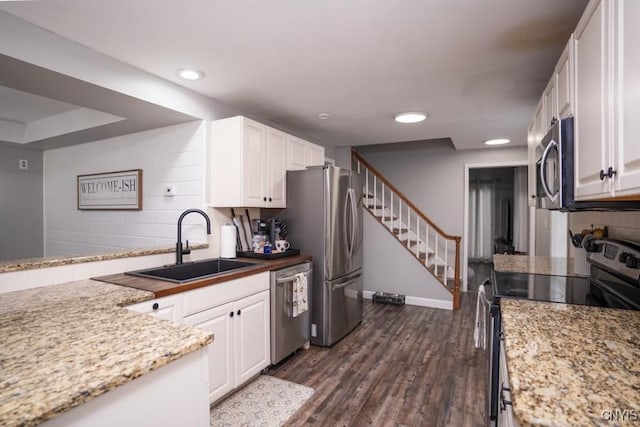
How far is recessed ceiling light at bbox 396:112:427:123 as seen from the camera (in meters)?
3.25

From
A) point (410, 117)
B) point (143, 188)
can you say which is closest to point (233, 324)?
point (143, 188)

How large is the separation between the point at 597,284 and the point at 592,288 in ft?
0.11

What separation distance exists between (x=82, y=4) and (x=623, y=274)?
2857mm

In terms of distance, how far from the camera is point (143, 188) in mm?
3146

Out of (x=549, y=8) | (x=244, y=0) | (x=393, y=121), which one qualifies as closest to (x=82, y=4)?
(x=244, y=0)

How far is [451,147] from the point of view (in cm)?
512

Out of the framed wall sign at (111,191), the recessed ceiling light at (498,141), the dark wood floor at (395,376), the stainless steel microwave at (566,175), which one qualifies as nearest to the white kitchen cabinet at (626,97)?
the stainless steel microwave at (566,175)

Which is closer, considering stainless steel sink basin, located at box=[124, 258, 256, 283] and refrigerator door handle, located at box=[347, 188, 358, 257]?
stainless steel sink basin, located at box=[124, 258, 256, 283]

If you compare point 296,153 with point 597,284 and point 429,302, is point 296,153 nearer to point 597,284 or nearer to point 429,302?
point 597,284

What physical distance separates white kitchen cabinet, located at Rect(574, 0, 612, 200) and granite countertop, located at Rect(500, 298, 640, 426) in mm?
478

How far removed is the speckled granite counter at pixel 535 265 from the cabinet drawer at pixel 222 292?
1.77 m

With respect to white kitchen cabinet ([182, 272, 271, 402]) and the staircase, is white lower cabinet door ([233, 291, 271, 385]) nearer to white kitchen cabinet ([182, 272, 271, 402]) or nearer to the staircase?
white kitchen cabinet ([182, 272, 271, 402])

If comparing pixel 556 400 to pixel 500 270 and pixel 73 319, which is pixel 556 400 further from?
pixel 500 270

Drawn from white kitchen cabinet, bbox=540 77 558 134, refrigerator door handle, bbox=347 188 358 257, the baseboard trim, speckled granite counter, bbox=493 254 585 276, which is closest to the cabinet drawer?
refrigerator door handle, bbox=347 188 358 257
